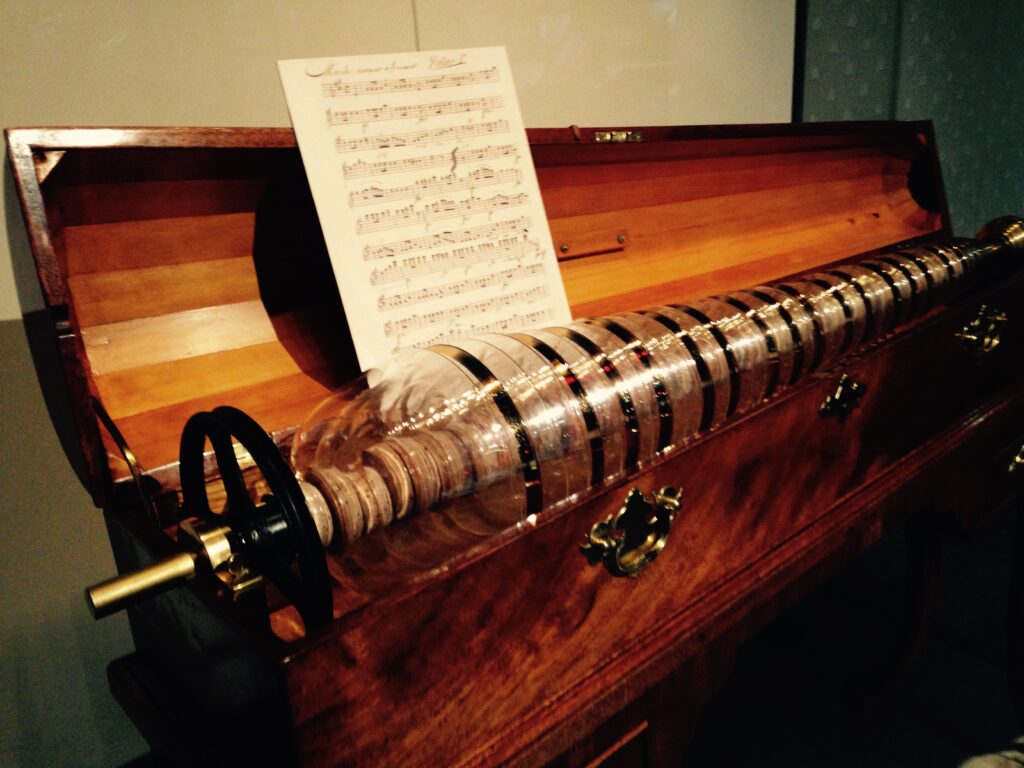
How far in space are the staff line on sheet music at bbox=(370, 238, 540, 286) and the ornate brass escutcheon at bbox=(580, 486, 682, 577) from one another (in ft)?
1.34

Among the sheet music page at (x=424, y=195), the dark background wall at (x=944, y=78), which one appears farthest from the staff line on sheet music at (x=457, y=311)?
the dark background wall at (x=944, y=78)

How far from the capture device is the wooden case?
48 centimetres

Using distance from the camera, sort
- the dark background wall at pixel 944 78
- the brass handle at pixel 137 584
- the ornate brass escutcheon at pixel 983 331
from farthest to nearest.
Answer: the dark background wall at pixel 944 78
the ornate brass escutcheon at pixel 983 331
the brass handle at pixel 137 584

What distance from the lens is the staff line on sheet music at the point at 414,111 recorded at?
79 cm

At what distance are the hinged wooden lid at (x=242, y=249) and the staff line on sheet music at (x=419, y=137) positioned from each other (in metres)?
0.06

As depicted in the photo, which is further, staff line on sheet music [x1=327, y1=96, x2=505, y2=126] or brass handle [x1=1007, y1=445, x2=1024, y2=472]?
brass handle [x1=1007, y1=445, x2=1024, y2=472]

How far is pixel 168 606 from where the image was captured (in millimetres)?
A: 607

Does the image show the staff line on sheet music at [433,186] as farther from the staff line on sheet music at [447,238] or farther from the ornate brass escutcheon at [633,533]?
the ornate brass escutcheon at [633,533]

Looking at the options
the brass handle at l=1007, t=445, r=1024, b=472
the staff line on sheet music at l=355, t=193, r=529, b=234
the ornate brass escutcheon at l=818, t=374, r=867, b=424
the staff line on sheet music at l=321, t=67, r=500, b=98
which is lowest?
the brass handle at l=1007, t=445, r=1024, b=472

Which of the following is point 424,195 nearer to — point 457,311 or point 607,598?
point 457,311

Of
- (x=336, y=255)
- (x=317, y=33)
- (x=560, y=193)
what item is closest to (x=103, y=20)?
(x=317, y=33)

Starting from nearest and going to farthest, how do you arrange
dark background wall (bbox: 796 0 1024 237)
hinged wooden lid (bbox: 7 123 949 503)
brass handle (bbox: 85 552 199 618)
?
1. brass handle (bbox: 85 552 199 618)
2. hinged wooden lid (bbox: 7 123 949 503)
3. dark background wall (bbox: 796 0 1024 237)

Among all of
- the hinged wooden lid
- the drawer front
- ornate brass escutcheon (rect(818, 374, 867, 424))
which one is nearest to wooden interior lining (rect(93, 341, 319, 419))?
the hinged wooden lid

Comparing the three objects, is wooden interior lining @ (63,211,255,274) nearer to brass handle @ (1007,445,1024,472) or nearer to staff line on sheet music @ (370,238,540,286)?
staff line on sheet music @ (370,238,540,286)
